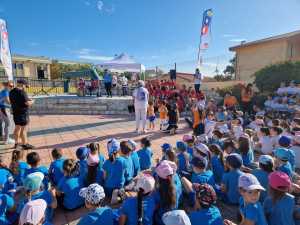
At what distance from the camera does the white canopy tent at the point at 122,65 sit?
14312 millimetres

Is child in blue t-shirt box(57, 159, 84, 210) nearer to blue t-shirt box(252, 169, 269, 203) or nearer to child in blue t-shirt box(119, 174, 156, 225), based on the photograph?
child in blue t-shirt box(119, 174, 156, 225)

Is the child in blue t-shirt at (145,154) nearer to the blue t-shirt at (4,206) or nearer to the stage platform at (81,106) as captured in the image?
the blue t-shirt at (4,206)

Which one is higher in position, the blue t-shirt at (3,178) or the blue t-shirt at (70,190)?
the blue t-shirt at (3,178)

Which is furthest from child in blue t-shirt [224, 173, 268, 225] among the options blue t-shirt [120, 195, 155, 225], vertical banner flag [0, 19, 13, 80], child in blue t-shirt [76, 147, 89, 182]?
vertical banner flag [0, 19, 13, 80]

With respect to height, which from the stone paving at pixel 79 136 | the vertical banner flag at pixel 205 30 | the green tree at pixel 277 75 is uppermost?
the vertical banner flag at pixel 205 30

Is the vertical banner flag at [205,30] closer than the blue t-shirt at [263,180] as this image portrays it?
→ No

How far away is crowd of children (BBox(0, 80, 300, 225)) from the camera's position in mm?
2273

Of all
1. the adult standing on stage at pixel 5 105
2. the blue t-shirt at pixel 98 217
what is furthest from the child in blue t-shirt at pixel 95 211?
the adult standing on stage at pixel 5 105

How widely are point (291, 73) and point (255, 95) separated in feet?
8.16

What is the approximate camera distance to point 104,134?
836cm

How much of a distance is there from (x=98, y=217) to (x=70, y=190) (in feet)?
3.90

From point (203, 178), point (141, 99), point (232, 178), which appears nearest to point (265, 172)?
point (232, 178)

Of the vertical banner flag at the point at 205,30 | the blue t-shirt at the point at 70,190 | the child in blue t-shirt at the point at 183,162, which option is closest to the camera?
the blue t-shirt at the point at 70,190

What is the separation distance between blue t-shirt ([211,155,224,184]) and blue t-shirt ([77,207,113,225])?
2196 millimetres
